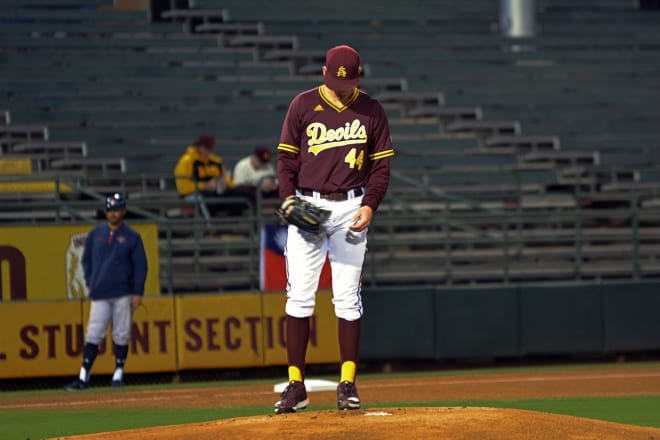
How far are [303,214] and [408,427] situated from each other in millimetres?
1347

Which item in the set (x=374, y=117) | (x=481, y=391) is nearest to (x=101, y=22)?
(x=481, y=391)

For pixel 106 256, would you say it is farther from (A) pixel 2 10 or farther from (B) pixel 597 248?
(A) pixel 2 10

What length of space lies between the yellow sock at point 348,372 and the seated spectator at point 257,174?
7.30 meters

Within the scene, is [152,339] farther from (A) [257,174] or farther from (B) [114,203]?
(A) [257,174]

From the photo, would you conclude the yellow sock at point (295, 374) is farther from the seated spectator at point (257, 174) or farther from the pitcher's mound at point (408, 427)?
the seated spectator at point (257, 174)

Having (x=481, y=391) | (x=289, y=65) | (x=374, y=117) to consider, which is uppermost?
(x=289, y=65)

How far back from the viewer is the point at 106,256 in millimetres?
12625

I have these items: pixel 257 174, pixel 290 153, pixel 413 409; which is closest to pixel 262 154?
pixel 257 174

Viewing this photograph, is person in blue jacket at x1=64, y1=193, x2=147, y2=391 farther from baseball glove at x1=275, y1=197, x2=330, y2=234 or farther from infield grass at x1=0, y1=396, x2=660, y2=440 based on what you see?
baseball glove at x1=275, y1=197, x2=330, y2=234

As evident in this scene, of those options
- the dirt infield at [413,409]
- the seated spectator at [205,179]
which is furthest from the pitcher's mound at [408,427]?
the seated spectator at [205,179]

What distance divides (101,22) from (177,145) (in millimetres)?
3842

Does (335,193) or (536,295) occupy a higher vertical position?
(335,193)

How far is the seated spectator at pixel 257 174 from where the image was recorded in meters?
14.6

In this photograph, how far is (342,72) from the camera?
7.18m
